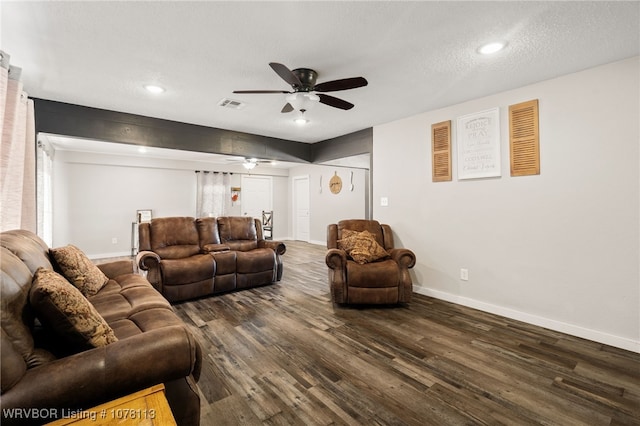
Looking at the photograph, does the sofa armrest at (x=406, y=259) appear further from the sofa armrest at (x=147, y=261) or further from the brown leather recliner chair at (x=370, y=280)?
the sofa armrest at (x=147, y=261)

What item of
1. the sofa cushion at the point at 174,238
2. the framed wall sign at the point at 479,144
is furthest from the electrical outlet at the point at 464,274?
the sofa cushion at the point at 174,238

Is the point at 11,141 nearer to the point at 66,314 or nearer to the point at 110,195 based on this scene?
the point at 66,314

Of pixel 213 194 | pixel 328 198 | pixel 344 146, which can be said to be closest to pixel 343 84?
pixel 344 146

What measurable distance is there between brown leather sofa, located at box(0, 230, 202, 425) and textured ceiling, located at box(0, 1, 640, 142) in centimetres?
149

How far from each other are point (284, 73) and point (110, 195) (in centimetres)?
641

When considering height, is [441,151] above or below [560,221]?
above

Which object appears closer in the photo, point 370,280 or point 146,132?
point 370,280

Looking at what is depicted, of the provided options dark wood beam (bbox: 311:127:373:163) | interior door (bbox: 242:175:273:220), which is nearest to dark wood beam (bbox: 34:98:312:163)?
dark wood beam (bbox: 311:127:373:163)

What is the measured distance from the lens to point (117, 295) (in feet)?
7.46

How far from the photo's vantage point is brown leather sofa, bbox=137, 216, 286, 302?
11.7 ft

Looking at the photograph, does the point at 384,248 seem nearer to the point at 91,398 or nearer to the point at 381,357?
the point at 381,357

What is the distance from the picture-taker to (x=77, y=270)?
2.23m

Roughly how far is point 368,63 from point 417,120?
1.71 meters

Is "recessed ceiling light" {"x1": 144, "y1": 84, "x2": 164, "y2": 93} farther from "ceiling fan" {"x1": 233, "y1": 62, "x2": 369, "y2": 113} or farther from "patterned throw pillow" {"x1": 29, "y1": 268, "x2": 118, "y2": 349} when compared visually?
"patterned throw pillow" {"x1": 29, "y1": 268, "x2": 118, "y2": 349}
